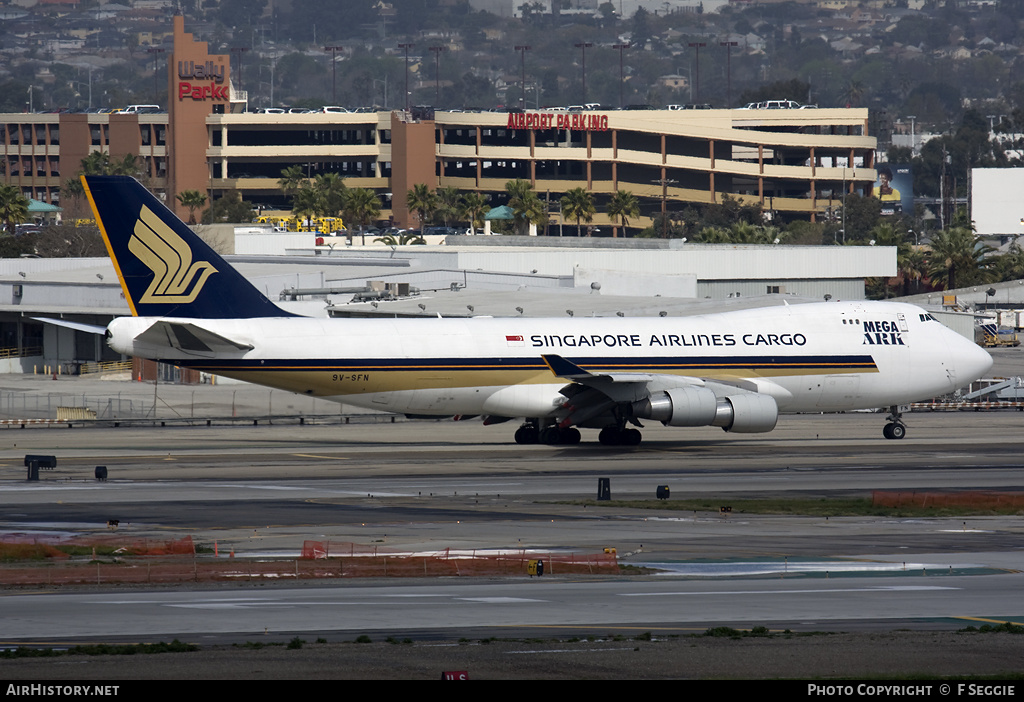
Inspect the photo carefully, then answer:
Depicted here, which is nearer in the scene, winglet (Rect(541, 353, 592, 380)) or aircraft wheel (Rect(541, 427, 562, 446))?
winglet (Rect(541, 353, 592, 380))

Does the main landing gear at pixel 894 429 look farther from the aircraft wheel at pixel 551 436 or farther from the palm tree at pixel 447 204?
the palm tree at pixel 447 204

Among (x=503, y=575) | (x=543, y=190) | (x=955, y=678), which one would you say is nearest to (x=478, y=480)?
(x=503, y=575)

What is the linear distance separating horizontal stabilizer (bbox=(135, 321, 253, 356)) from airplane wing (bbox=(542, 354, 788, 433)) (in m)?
9.98

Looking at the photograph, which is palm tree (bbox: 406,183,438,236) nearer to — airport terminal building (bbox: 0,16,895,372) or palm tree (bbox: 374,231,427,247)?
airport terminal building (bbox: 0,16,895,372)

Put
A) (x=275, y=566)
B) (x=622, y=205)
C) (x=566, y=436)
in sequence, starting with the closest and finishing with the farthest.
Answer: (x=275, y=566), (x=566, y=436), (x=622, y=205)

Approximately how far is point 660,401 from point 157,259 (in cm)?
1626

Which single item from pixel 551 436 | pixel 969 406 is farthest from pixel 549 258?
pixel 551 436

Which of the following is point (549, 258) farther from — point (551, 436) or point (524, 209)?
point (551, 436)

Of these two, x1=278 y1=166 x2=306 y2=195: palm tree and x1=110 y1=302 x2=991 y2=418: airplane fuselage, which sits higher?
x1=278 y1=166 x2=306 y2=195: palm tree

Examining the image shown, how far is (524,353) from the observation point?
46.8 meters

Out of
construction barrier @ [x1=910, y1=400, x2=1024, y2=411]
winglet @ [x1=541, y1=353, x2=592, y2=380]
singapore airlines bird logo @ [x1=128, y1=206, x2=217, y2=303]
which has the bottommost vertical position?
construction barrier @ [x1=910, y1=400, x2=1024, y2=411]

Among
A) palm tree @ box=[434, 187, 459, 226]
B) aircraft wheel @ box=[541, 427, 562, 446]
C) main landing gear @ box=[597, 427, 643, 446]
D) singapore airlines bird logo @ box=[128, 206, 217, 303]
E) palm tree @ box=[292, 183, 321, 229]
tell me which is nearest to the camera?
singapore airlines bird logo @ box=[128, 206, 217, 303]

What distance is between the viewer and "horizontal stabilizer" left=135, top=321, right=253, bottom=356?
43.5 metres

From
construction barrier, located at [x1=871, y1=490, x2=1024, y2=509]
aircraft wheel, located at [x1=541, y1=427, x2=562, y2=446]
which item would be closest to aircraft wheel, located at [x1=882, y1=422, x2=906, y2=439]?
aircraft wheel, located at [x1=541, y1=427, x2=562, y2=446]
